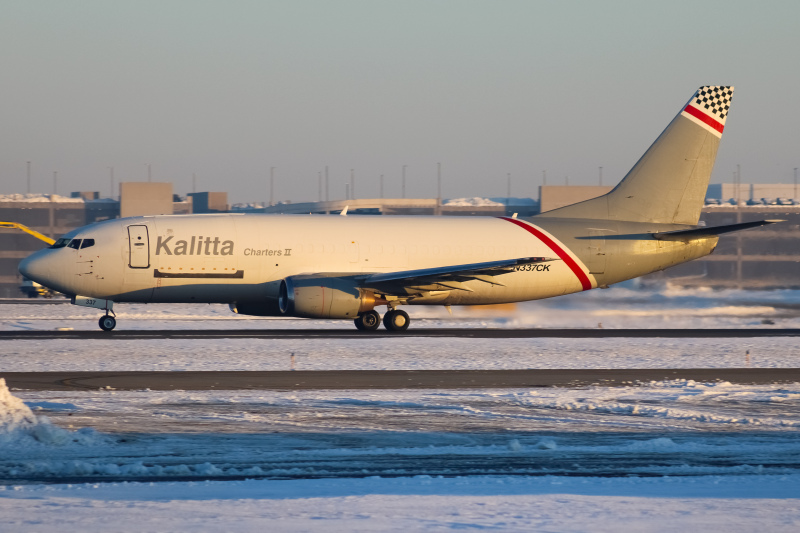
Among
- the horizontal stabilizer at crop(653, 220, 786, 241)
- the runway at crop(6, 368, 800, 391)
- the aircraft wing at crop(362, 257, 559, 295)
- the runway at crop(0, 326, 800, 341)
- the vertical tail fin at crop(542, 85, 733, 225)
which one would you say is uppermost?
the vertical tail fin at crop(542, 85, 733, 225)

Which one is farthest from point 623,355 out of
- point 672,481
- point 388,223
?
point 672,481

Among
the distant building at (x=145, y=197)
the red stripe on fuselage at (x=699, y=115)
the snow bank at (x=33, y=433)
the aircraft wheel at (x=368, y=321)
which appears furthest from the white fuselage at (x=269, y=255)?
the distant building at (x=145, y=197)

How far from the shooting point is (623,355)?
29094 millimetres

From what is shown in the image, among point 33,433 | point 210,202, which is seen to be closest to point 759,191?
point 210,202

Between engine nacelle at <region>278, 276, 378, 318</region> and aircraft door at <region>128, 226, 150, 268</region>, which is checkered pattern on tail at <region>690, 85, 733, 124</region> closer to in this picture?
engine nacelle at <region>278, 276, 378, 318</region>

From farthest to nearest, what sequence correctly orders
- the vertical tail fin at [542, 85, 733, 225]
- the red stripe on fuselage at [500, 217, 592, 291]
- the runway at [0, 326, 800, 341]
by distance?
the vertical tail fin at [542, 85, 733, 225] → the red stripe on fuselage at [500, 217, 592, 291] → the runway at [0, 326, 800, 341]

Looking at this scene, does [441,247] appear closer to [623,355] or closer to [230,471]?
[623,355]

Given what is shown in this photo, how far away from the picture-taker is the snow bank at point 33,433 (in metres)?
13.6

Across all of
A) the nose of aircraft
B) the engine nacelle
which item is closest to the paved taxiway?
the engine nacelle

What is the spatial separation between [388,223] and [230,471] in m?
28.0

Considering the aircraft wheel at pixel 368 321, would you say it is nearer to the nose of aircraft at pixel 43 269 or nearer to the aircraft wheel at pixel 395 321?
the aircraft wheel at pixel 395 321

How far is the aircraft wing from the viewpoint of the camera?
3678 centimetres

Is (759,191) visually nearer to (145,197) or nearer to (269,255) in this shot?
(145,197)

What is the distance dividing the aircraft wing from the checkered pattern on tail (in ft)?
34.7
